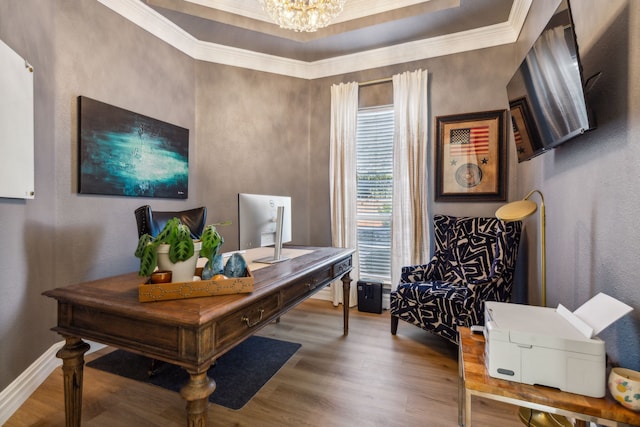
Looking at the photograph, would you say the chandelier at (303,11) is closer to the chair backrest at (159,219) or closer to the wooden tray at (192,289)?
the chair backrest at (159,219)

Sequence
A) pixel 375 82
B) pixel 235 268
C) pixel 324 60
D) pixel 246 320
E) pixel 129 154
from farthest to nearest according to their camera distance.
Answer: pixel 324 60 < pixel 375 82 < pixel 129 154 < pixel 235 268 < pixel 246 320

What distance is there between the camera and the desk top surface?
3.46 ft

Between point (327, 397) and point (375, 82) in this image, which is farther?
point (375, 82)

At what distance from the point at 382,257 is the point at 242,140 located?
2.26 m

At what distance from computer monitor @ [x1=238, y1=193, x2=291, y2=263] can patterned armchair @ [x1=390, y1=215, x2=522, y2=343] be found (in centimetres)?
132

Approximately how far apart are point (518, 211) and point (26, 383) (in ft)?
10.2

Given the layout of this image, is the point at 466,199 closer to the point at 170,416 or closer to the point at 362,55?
the point at 362,55

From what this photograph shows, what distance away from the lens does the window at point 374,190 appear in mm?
3621

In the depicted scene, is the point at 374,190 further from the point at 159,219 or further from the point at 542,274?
the point at 159,219

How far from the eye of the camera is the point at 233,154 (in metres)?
3.66

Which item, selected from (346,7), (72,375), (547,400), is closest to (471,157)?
(346,7)

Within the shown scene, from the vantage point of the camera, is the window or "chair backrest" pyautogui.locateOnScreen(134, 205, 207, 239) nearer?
"chair backrest" pyautogui.locateOnScreen(134, 205, 207, 239)

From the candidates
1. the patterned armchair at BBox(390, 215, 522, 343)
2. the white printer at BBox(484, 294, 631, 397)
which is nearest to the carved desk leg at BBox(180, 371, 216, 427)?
the white printer at BBox(484, 294, 631, 397)

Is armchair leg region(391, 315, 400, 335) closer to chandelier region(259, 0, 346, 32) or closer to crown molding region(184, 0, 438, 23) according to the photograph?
chandelier region(259, 0, 346, 32)
